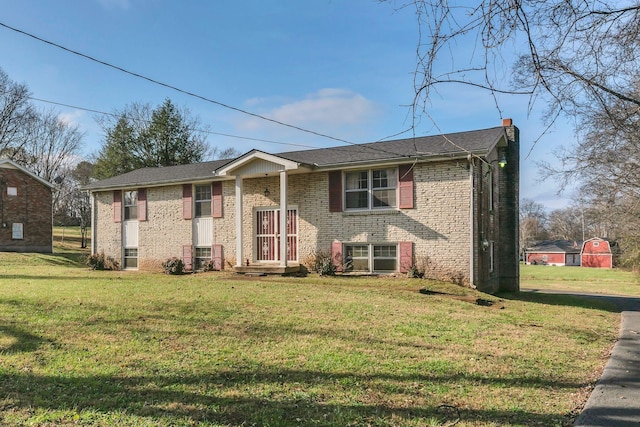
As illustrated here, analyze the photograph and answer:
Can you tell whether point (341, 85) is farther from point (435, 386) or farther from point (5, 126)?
point (5, 126)

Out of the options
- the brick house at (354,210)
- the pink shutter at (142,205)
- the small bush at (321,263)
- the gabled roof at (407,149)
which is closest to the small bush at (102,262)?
the brick house at (354,210)

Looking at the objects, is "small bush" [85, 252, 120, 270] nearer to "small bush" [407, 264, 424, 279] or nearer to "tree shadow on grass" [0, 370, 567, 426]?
"small bush" [407, 264, 424, 279]

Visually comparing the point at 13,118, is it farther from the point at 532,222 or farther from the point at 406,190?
the point at 532,222

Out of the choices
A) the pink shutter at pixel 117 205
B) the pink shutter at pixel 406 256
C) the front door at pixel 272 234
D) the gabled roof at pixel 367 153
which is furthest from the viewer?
the pink shutter at pixel 117 205

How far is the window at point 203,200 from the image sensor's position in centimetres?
1769

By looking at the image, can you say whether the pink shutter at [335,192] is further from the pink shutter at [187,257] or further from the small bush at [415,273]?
the pink shutter at [187,257]

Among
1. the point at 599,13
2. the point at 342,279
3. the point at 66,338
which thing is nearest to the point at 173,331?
the point at 66,338

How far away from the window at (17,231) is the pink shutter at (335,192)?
2217 cm

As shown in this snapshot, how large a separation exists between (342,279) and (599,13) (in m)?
10.6

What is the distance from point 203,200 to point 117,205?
5.03 metres

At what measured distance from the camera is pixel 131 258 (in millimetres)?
19688

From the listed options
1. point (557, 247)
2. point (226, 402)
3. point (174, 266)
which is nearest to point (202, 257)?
point (174, 266)

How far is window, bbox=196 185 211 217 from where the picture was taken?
1769 cm

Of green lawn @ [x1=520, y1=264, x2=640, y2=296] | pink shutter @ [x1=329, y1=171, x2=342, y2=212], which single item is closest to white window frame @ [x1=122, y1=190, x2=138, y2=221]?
pink shutter @ [x1=329, y1=171, x2=342, y2=212]
